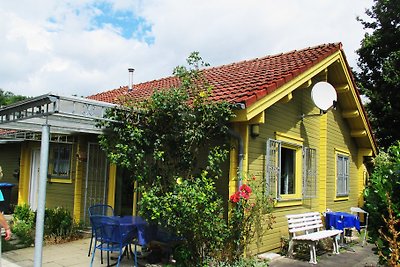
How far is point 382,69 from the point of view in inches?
647

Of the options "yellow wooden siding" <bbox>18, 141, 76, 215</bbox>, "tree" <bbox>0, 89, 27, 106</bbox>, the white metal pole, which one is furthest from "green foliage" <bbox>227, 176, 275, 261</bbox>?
"tree" <bbox>0, 89, 27, 106</bbox>

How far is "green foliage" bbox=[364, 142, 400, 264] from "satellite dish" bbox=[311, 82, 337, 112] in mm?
3278

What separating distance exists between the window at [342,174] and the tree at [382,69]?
5.64m

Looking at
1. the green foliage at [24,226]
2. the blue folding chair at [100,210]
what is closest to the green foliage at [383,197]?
the blue folding chair at [100,210]

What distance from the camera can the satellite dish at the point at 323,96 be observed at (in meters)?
8.16

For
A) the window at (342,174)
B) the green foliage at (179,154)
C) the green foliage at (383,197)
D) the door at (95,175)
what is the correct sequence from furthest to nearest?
1. the window at (342,174)
2. the door at (95,175)
3. the green foliage at (179,154)
4. the green foliage at (383,197)

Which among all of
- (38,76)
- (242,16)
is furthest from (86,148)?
(38,76)

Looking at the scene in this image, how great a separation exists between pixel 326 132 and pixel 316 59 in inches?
99.8

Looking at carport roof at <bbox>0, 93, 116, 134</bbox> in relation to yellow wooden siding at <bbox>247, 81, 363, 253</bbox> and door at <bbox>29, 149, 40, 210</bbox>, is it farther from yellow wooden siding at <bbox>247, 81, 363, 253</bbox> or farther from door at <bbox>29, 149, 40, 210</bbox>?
door at <bbox>29, 149, 40, 210</bbox>

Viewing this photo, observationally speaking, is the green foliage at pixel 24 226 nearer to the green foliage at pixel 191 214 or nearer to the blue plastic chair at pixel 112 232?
the blue plastic chair at pixel 112 232

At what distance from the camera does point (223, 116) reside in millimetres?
5812

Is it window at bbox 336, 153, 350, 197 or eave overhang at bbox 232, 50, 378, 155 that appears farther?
window at bbox 336, 153, 350, 197

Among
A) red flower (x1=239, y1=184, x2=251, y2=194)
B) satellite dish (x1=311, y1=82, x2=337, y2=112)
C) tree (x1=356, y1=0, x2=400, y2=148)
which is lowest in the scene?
red flower (x1=239, y1=184, x2=251, y2=194)

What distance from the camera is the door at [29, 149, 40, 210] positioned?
1190 cm
